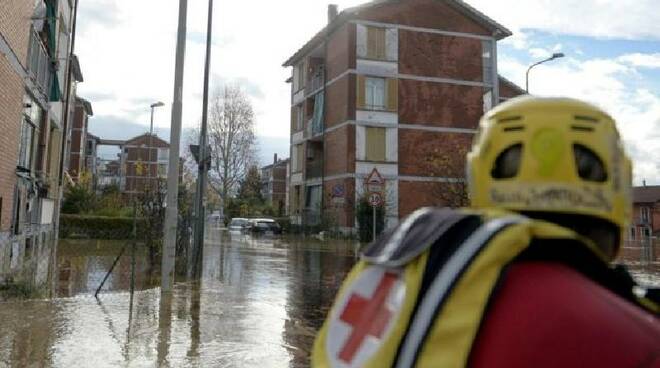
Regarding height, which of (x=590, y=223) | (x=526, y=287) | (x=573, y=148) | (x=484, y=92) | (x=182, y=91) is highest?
(x=484, y=92)

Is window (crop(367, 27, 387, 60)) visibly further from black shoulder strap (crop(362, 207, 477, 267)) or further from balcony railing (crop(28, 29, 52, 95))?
black shoulder strap (crop(362, 207, 477, 267))

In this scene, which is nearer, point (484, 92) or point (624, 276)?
point (624, 276)

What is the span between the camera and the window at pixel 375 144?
33812 millimetres

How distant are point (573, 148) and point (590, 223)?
Result: 0.63 feet

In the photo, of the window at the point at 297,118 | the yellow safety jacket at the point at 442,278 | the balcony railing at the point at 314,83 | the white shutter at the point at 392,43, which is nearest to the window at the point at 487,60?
the white shutter at the point at 392,43

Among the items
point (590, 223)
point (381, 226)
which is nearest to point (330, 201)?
point (381, 226)

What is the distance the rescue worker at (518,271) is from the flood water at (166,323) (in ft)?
14.8

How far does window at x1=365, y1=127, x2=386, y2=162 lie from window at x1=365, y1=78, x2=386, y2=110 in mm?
1413

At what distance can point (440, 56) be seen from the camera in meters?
35.1

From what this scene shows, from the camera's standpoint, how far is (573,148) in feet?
4.37

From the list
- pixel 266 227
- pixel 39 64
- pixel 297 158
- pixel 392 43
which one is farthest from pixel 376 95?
pixel 39 64

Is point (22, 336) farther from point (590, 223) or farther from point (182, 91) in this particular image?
point (590, 223)

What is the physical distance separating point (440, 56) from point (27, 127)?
26.2 metres

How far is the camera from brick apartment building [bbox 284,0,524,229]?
3372cm
